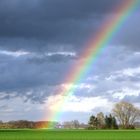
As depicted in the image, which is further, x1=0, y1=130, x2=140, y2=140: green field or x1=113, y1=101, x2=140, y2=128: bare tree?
x1=113, y1=101, x2=140, y2=128: bare tree

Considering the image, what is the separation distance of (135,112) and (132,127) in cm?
722

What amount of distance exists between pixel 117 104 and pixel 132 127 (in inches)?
512

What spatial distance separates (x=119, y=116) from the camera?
178000 millimetres

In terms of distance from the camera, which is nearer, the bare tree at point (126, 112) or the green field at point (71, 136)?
the green field at point (71, 136)

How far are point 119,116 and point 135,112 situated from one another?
9243 millimetres

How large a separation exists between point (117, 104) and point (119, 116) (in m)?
6.49

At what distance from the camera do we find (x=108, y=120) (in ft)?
625

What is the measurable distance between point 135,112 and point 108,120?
1535cm

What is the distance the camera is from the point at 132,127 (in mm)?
182250

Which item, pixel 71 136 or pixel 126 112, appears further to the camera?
pixel 126 112

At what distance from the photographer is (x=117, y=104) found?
181875mm

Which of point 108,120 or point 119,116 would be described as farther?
point 108,120
